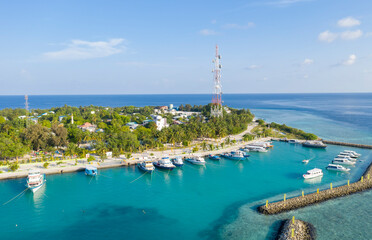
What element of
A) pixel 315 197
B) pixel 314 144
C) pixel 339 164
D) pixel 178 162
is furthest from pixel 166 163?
pixel 314 144

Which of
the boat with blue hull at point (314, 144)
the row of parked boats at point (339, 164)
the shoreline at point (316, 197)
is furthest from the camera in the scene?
the boat with blue hull at point (314, 144)

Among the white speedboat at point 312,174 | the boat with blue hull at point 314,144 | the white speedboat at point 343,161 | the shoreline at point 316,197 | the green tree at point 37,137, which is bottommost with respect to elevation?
the shoreline at point 316,197

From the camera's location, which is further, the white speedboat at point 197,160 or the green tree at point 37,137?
the green tree at point 37,137

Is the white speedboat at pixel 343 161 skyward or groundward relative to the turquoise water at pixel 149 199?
skyward

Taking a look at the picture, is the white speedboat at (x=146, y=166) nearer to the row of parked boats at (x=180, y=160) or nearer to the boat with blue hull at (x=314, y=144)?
the row of parked boats at (x=180, y=160)

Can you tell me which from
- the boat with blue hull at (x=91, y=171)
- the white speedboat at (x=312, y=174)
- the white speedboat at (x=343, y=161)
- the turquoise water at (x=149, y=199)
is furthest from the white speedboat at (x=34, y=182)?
the white speedboat at (x=343, y=161)

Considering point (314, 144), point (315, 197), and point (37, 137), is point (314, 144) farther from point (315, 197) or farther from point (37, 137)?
point (37, 137)
